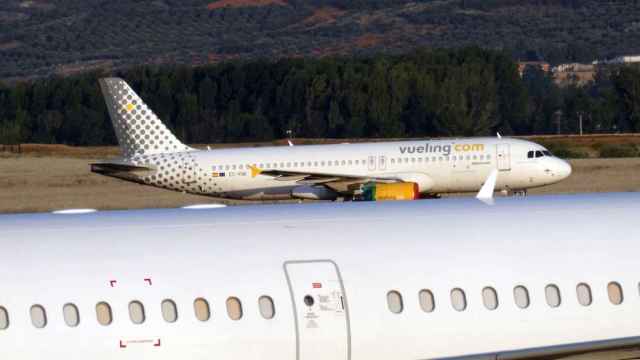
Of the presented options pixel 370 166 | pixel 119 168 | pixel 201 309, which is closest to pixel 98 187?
pixel 119 168

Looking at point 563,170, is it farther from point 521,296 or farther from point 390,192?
point 521,296

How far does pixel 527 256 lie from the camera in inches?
452

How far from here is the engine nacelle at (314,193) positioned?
56.2 meters

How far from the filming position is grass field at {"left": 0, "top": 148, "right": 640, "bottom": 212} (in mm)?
60344

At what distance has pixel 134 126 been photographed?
192 feet

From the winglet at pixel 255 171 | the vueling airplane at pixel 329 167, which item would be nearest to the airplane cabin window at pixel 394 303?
the vueling airplane at pixel 329 167

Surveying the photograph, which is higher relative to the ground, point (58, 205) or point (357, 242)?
point (357, 242)

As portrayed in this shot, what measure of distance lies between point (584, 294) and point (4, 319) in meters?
4.14

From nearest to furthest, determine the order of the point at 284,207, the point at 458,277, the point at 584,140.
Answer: the point at 458,277 < the point at 284,207 < the point at 584,140

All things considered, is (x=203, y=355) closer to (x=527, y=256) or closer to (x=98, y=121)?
(x=527, y=256)

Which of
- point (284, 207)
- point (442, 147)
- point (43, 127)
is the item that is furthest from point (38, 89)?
point (284, 207)

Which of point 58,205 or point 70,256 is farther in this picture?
point 58,205

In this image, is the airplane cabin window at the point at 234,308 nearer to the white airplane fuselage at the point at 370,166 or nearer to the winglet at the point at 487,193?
the winglet at the point at 487,193

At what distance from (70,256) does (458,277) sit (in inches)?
107
